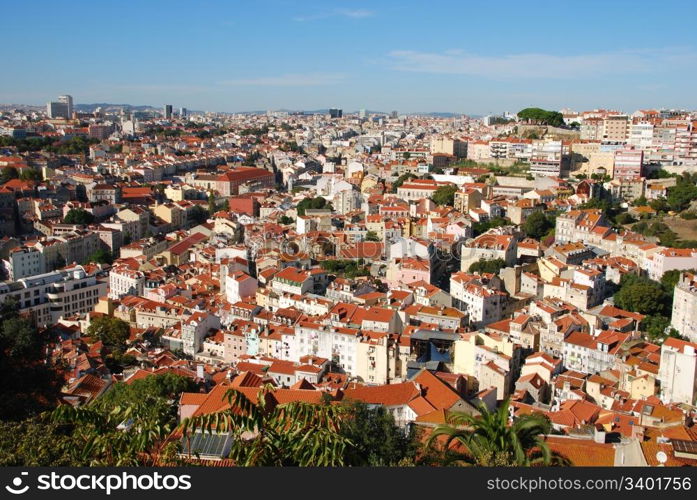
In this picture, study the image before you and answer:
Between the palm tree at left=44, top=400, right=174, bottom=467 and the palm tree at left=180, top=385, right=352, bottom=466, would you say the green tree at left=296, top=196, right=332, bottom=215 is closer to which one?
the palm tree at left=44, top=400, right=174, bottom=467

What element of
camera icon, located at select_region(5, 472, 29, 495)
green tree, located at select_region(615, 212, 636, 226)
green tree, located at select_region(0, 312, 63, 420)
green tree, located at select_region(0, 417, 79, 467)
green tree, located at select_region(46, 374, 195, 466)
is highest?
camera icon, located at select_region(5, 472, 29, 495)

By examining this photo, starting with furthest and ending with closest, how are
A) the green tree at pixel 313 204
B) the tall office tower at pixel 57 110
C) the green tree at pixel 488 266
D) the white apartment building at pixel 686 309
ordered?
the tall office tower at pixel 57 110 → the green tree at pixel 313 204 → the green tree at pixel 488 266 → the white apartment building at pixel 686 309

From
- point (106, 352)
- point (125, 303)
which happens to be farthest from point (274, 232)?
point (106, 352)

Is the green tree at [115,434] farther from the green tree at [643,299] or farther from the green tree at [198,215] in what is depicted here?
the green tree at [198,215]

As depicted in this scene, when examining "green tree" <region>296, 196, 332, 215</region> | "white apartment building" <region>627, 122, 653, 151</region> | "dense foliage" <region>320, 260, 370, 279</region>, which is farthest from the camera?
"white apartment building" <region>627, 122, 653, 151</region>

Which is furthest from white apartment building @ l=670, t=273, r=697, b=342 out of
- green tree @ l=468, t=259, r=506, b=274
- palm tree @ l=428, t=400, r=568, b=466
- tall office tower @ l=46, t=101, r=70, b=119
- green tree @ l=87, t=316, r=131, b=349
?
tall office tower @ l=46, t=101, r=70, b=119

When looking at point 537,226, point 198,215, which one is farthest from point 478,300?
point 198,215

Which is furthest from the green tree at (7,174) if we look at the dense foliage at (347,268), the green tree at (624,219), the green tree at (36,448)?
the green tree at (36,448)
